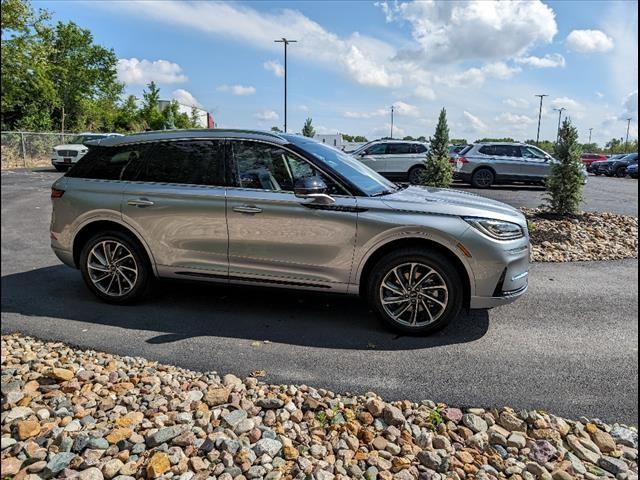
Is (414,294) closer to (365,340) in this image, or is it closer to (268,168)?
(365,340)

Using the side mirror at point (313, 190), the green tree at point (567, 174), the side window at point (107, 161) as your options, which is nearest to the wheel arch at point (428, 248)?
the side mirror at point (313, 190)

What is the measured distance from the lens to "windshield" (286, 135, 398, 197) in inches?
179

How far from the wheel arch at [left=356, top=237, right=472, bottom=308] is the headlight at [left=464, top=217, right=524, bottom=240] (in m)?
0.31

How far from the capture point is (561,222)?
9.28 meters

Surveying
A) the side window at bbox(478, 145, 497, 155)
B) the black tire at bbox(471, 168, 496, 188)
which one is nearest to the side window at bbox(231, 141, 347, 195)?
the black tire at bbox(471, 168, 496, 188)

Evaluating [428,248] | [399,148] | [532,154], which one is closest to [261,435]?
[428,248]

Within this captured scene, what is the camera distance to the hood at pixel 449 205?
4203mm

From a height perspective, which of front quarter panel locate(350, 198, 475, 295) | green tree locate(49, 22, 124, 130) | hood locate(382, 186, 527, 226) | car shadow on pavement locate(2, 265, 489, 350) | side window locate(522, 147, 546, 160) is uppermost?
green tree locate(49, 22, 124, 130)

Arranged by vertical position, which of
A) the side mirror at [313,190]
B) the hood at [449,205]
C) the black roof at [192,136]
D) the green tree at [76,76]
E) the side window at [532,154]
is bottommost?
the hood at [449,205]

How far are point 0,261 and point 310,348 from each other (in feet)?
10.9

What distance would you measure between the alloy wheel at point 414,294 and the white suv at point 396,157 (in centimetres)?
1355

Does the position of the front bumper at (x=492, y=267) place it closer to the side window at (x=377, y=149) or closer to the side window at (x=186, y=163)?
the side window at (x=186, y=163)

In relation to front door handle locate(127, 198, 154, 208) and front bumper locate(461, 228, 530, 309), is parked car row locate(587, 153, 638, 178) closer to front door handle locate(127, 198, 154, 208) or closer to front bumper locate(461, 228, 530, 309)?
front bumper locate(461, 228, 530, 309)

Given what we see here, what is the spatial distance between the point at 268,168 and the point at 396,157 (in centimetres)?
1362
